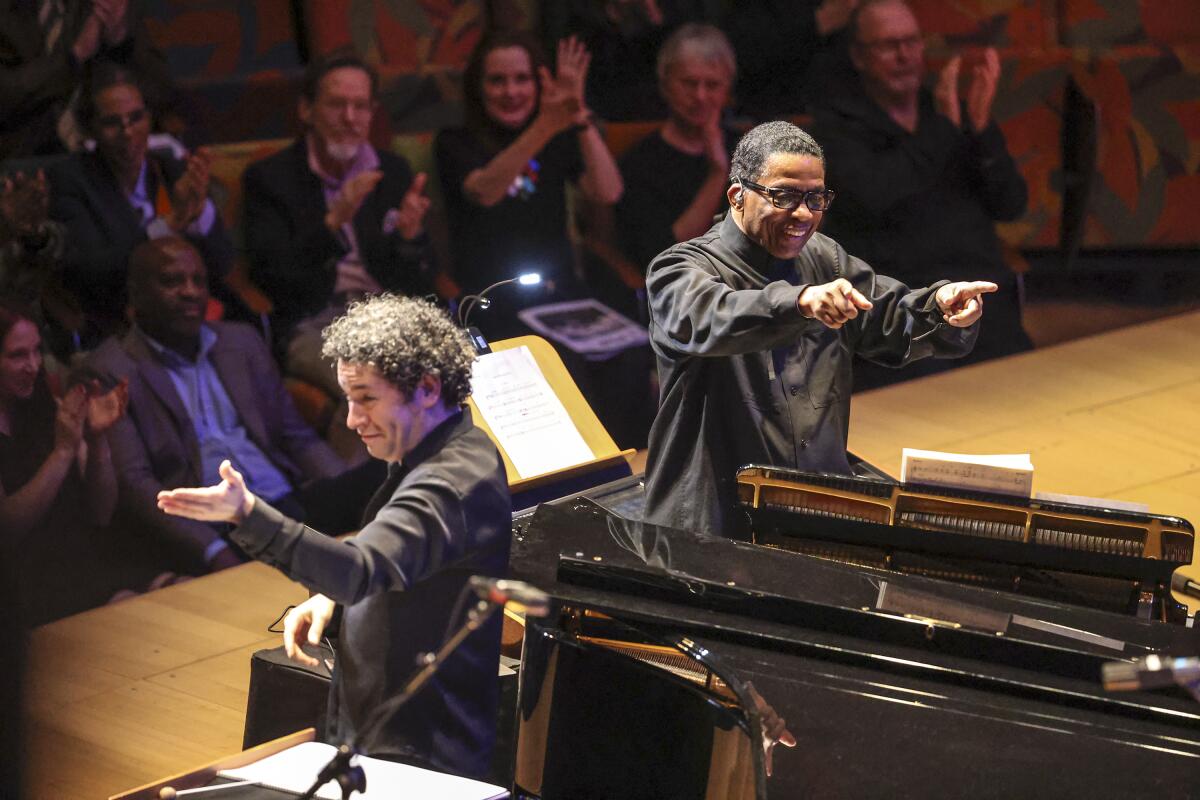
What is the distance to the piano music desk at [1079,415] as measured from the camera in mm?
6023

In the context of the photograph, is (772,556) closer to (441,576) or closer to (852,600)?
(852,600)

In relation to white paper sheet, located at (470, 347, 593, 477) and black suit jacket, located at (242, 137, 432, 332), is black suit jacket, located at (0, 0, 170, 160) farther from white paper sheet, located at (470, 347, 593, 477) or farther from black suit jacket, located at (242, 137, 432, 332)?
white paper sheet, located at (470, 347, 593, 477)

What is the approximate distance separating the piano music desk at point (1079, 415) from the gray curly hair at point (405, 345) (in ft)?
11.8

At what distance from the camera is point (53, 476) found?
5137 mm

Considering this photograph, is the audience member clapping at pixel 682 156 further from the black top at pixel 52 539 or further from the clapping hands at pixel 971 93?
the black top at pixel 52 539

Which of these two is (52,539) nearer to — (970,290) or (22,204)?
(22,204)

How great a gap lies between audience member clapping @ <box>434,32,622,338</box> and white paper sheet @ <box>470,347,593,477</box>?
178cm

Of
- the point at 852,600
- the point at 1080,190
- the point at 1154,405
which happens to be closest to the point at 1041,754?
the point at 852,600

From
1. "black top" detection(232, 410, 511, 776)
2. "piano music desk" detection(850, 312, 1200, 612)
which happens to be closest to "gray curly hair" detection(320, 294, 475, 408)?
"black top" detection(232, 410, 511, 776)

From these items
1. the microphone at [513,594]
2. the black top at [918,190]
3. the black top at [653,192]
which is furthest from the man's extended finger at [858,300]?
the black top at [918,190]

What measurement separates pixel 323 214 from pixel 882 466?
2.43m

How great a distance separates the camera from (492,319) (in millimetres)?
6227

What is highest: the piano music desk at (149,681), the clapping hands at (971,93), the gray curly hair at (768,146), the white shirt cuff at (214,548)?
the clapping hands at (971,93)

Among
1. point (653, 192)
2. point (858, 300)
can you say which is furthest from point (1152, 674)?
point (653, 192)
